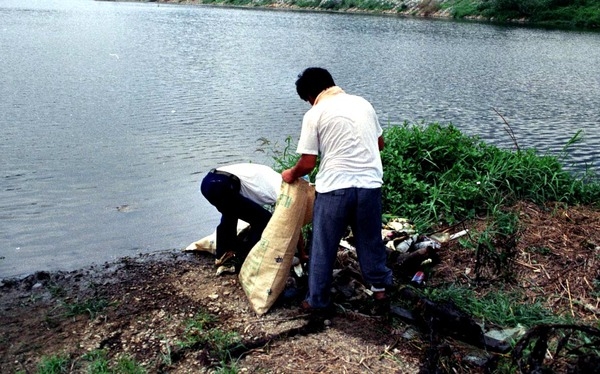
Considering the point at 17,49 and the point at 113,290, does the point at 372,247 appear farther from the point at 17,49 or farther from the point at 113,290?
the point at 17,49

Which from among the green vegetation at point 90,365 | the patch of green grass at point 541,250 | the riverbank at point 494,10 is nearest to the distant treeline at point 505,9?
the riverbank at point 494,10

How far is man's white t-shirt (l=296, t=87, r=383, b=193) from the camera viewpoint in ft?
13.3

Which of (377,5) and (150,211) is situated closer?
(150,211)

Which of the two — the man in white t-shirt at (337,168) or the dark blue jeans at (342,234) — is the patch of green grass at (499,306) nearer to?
the dark blue jeans at (342,234)

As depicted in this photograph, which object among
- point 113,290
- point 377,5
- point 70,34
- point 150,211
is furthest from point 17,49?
point 377,5

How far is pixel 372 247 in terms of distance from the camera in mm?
4414

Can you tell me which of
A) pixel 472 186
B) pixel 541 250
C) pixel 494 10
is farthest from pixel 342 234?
pixel 494 10

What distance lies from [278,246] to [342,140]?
1053mm

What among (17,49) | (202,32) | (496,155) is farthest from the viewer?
(202,32)

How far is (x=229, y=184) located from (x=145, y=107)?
29.2ft

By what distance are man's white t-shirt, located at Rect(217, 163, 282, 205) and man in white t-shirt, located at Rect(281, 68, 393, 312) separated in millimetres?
584

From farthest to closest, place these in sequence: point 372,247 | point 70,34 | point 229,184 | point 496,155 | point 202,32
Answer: point 202,32
point 70,34
point 496,155
point 229,184
point 372,247

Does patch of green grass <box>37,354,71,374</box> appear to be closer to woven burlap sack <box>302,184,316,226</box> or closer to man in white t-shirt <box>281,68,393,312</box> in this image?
man in white t-shirt <box>281,68,393,312</box>

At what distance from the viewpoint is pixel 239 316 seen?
14.8ft
